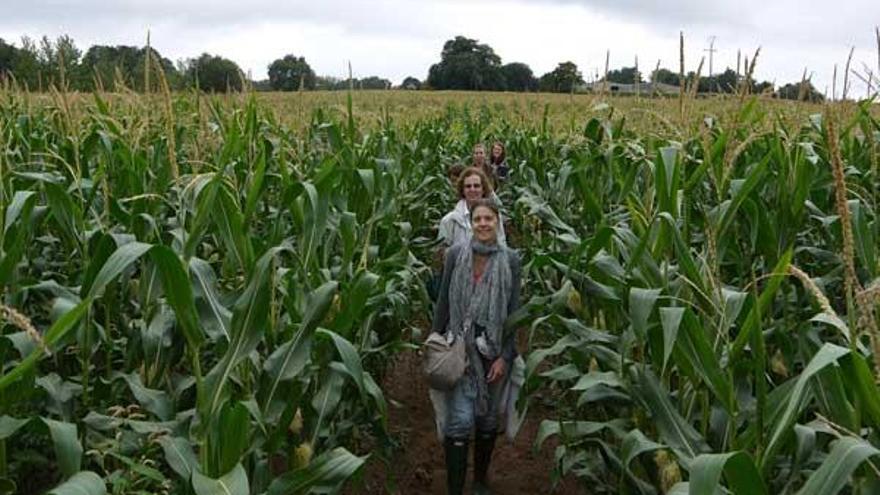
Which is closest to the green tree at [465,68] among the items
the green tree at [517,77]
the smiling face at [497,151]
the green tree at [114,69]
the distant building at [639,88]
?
the green tree at [517,77]

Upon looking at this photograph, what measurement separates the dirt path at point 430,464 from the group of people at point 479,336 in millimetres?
308

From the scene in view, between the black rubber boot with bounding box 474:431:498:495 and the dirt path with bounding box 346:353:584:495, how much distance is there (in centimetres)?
19

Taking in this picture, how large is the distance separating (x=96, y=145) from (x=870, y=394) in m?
4.26

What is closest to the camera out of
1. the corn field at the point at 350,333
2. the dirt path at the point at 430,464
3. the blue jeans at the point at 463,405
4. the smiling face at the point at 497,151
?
the corn field at the point at 350,333

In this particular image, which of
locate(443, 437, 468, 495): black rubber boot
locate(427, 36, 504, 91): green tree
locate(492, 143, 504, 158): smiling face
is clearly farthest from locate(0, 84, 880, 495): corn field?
locate(427, 36, 504, 91): green tree

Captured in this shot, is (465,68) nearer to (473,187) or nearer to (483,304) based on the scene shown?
(473,187)

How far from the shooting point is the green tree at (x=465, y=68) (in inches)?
2542

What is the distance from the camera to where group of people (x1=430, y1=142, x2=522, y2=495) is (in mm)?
4523

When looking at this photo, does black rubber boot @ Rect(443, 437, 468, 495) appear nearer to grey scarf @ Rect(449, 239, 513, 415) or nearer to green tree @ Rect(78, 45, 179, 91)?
grey scarf @ Rect(449, 239, 513, 415)

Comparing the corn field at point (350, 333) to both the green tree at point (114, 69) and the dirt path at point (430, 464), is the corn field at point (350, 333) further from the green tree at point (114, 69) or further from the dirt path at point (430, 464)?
the green tree at point (114, 69)

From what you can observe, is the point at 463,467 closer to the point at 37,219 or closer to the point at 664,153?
the point at 664,153

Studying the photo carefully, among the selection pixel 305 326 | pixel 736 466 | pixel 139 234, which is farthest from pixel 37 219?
pixel 736 466

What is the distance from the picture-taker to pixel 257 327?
2680mm

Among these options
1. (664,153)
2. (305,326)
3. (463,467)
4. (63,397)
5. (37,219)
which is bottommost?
(463,467)
